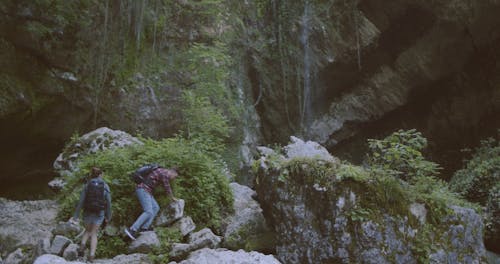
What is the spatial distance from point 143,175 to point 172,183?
0.63m

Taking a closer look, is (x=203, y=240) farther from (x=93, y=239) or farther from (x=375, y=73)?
(x=375, y=73)

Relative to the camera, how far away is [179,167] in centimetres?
718

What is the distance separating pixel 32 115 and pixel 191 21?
16.5ft

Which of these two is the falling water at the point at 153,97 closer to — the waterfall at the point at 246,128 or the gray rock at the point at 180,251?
the waterfall at the point at 246,128

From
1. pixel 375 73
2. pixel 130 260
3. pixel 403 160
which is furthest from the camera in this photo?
pixel 375 73

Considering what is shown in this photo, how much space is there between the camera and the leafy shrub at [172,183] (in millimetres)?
6590

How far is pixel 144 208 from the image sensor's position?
611cm

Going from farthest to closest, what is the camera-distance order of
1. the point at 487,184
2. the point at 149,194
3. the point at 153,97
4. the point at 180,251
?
the point at 153,97 → the point at 487,184 → the point at 149,194 → the point at 180,251

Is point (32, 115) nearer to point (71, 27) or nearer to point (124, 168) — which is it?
point (71, 27)

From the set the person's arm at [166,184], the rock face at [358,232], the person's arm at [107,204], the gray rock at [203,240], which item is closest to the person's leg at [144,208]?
the person's arm at [166,184]

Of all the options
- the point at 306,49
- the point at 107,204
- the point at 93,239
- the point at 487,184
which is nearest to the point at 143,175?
the point at 107,204

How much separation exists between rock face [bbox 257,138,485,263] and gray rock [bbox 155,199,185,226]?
157 centimetres

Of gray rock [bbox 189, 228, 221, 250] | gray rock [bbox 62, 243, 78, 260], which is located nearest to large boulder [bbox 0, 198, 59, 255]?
gray rock [bbox 62, 243, 78, 260]

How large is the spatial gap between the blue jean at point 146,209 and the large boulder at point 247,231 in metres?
1.20
